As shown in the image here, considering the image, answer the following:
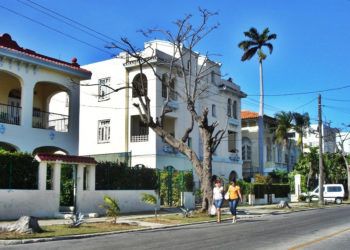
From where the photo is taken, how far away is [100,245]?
1296cm

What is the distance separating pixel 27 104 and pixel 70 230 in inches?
442

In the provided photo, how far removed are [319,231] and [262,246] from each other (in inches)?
194

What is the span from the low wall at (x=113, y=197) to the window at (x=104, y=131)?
12538 mm

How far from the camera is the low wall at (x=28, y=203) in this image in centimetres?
2028

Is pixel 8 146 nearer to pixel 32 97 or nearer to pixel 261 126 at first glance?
pixel 32 97

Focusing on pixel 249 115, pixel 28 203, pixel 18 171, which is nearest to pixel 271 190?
pixel 249 115

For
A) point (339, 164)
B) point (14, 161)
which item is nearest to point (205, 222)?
point (14, 161)

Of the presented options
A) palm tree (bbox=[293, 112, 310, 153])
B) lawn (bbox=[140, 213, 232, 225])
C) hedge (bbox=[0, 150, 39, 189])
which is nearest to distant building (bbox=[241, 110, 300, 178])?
palm tree (bbox=[293, 112, 310, 153])

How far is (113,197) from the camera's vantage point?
1013 inches

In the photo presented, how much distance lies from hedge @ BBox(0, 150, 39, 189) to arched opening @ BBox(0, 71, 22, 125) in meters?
4.49

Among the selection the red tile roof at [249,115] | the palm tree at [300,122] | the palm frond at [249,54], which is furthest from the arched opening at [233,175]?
the palm tree at [300,122]

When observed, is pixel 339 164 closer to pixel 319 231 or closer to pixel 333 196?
pixel 333 196

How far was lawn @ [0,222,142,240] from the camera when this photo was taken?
14.4 metres

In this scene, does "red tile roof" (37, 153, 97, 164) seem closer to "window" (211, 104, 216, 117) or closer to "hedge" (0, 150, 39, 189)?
"hedge" (0, 150, 39, 189)
